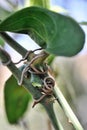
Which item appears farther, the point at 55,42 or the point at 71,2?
the point at 71,2

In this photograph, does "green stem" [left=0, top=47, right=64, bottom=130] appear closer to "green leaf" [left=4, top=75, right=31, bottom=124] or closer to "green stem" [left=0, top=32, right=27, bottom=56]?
"green stem" [left=0, top=32, right=27, bottom=56]

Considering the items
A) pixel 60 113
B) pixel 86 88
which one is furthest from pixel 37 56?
pixel 86 88

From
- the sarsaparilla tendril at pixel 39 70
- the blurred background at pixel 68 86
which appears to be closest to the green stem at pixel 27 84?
the sarsaparilla tendril at pixel 39 70

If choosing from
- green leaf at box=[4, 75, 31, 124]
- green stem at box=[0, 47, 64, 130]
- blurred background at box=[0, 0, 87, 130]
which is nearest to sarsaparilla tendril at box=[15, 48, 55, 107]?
green stem at box=[0, 47, 64, 130]

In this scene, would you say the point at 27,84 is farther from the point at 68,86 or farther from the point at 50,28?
the point at 68,86

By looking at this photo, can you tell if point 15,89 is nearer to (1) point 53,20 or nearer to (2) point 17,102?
(2) point 17,102

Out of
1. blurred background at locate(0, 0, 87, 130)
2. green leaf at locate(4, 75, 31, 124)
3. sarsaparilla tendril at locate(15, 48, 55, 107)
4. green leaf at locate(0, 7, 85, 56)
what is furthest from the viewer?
blurred background at locate(0, 0, 87, 130)
